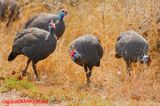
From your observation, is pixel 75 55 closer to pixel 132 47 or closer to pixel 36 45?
pixel 36 45

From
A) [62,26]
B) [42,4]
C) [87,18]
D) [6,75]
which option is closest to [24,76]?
[6,75]

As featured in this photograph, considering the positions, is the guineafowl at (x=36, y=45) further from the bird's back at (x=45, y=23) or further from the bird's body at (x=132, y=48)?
the bird's back at (x=45, y=23)

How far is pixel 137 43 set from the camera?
9359 mm

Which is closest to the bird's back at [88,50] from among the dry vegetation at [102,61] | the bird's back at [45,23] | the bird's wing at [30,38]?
the dry vegetation at [102,61]

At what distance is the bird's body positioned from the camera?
924 centimetres

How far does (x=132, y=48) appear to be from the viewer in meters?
9.34

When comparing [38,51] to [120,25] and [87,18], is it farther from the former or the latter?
[87,18]

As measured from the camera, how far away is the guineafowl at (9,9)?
12695 millimetres

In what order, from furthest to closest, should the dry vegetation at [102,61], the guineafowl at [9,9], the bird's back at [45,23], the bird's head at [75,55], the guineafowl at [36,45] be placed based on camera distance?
the guineafowl at [9,9]
the bird's back at [45,23]
the guineafowl at [36,45]
the bird's head at [75,55]
the dry vegetation at [102,61]

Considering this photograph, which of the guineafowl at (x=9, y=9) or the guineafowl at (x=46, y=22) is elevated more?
the guineafowl at (x=9, y=9)

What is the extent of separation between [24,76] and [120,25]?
2.96 metres

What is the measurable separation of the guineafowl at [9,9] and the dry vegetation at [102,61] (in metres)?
0.22

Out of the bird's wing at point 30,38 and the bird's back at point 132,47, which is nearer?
the bird's wing at point 30,38

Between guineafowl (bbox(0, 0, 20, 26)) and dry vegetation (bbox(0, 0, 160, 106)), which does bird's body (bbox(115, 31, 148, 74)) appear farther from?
guineafowl (bbox(0, 0, 20, 26))
